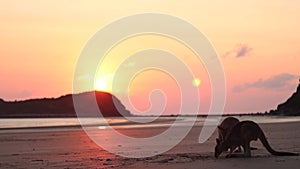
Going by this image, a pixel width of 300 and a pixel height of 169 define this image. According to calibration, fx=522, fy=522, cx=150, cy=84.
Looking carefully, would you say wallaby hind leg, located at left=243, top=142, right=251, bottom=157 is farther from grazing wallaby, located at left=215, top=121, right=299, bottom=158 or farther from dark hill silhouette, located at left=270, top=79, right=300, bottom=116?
dark hill silhouette, located at left=270, top=79, right=300, bottom=116

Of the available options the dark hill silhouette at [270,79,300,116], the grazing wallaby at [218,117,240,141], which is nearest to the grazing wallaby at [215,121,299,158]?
the grazing wallaby at [218,117,240,141]

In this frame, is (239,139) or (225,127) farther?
(225,127)

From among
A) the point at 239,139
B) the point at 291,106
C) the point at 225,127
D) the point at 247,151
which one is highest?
the point at 291,106

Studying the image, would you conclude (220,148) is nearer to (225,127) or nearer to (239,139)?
(239,139)

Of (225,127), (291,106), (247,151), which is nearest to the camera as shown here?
(247,151)

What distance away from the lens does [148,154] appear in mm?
16250

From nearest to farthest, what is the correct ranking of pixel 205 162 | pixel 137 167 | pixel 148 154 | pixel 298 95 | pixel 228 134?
pixel 137 167
pixel 205 162
pixel 228 134
pixel 148 154
pixel 298 95

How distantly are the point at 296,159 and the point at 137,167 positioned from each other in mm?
4294

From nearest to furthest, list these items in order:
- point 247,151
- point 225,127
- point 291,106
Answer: point 247,151 → point 225,127 → point 291,106

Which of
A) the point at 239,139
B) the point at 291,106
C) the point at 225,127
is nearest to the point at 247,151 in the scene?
the point at 239,139

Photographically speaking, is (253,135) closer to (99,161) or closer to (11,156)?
(99,161)

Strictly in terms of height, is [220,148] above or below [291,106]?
below

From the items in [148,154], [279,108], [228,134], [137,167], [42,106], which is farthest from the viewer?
[42,106]

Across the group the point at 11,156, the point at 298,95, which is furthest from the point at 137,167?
the point at 298,95
